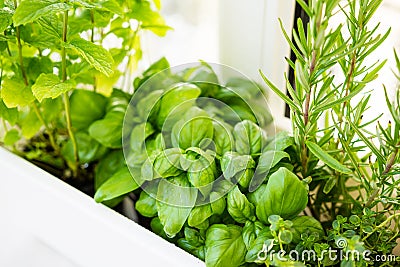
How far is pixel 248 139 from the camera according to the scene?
0.71m

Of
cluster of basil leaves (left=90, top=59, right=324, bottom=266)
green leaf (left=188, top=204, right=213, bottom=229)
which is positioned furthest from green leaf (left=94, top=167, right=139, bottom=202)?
green leaf (left=188, top=204, right=213, bottom=229)

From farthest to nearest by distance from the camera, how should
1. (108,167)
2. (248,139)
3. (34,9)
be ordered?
(108,167) < (248,139) < (34,9)

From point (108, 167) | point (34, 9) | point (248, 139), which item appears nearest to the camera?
point (34, 9)

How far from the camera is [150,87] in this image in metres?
0.83

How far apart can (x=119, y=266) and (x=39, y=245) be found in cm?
17

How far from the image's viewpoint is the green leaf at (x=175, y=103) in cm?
76

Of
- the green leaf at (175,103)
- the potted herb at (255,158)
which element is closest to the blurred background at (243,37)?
the potted herb at (255,158)

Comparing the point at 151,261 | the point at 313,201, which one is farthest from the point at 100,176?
the point at 313,201

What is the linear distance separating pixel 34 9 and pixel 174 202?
281mm

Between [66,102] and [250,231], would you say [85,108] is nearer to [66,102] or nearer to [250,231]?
[66,102]

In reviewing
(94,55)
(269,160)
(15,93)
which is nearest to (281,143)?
(269,160)

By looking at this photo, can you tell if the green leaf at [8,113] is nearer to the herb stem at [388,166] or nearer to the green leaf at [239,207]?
the green leaf at [239,207]

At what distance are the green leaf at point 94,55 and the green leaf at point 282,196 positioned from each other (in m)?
0.23

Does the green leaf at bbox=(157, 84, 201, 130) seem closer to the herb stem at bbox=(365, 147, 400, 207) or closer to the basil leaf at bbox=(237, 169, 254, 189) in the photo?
the basil leaf at bbox=(237, 169, 254, 189)
